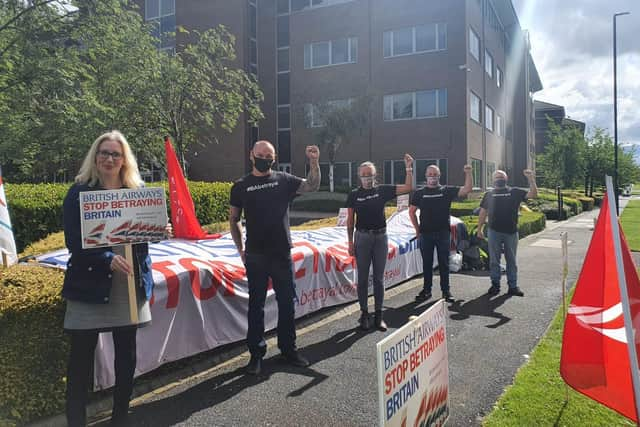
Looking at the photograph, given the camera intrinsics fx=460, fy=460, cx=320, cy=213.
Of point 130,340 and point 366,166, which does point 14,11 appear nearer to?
point 366,166

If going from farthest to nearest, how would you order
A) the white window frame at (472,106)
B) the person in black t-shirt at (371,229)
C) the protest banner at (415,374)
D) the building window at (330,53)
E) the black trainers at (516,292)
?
the building window at (330,53)
the white window frame at (472,106)
the black trainers at (516,292)
the person in black t-shirt at (371,229)
the protest banner at (415,374)

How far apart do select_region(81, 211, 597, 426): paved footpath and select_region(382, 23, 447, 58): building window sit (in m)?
21.5

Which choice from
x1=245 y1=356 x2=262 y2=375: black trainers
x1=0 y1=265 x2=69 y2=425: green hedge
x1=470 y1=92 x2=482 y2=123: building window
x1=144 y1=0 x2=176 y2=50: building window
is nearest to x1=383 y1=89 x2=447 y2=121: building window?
x1=470 y1=92 x2=482 y2=123: building window

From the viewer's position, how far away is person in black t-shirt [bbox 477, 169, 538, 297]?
707 cm

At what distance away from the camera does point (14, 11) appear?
30.3ft

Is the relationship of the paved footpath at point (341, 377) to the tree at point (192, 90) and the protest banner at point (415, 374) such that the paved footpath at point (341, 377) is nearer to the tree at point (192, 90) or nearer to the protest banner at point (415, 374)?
the protest banner at point (415, 374)

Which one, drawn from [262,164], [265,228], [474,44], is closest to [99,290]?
[265,228]

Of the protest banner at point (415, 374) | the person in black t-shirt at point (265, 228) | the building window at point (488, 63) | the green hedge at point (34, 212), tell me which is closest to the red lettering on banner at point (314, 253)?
the person in black t-shirt at point (265, 228)

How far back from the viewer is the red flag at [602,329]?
2.80m

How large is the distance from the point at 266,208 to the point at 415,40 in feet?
79.7

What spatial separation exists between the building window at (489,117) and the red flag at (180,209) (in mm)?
26207

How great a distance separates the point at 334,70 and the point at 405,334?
27.1 meters

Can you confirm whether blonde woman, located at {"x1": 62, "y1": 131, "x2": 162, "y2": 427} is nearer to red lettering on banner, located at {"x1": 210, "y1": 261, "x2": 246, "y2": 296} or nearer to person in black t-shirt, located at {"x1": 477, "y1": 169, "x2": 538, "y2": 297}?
red lettering on banner, located at {"x1": 210, "y1": 261, "x2": 246, "y2": 296}

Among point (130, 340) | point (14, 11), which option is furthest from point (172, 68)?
point (130, 340)
